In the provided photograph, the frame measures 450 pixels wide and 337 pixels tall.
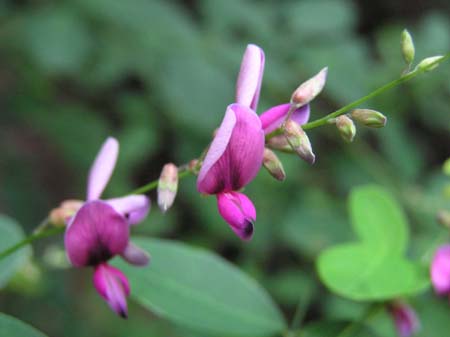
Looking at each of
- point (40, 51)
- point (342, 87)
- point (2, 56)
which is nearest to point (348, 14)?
point (342, 87)

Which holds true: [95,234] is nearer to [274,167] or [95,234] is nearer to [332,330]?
[274,167]

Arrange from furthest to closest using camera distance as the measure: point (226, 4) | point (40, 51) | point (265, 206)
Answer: point (265, 206), point (226, 4), point (40, 51)

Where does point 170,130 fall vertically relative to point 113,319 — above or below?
above

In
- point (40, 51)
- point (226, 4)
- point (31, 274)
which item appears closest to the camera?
point (31, 274)

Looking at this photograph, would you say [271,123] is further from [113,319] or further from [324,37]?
[113,319]

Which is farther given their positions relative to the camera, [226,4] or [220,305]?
[226,4]

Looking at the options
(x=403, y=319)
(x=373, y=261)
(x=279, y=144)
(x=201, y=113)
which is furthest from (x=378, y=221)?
(x=201, y=113)
